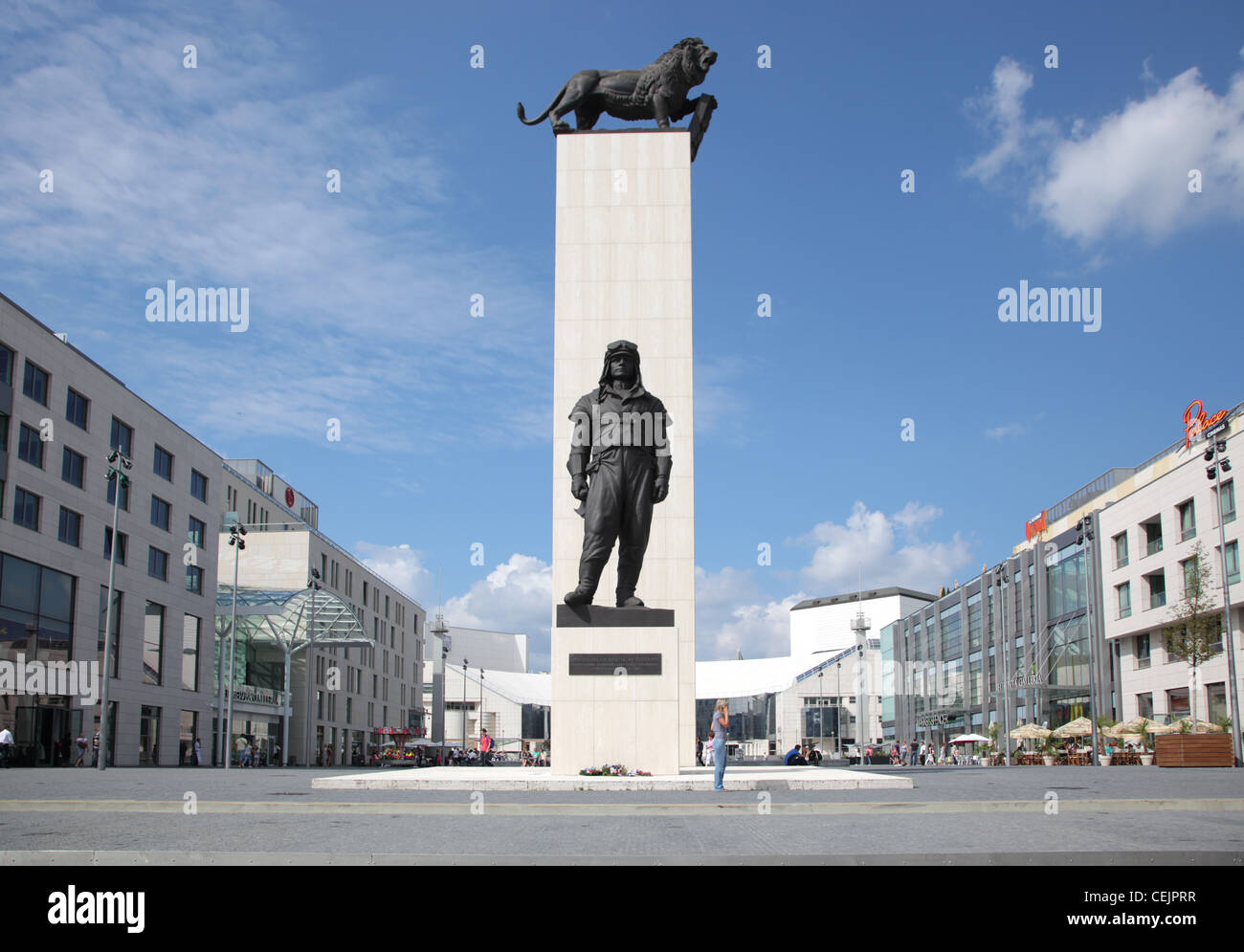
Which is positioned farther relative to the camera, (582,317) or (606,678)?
(582,317)

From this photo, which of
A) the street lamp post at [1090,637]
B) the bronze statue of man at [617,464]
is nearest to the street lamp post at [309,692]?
the street lamp post at [1090,637]

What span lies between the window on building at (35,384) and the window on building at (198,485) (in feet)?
52.9

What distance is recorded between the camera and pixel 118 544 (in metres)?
53.3

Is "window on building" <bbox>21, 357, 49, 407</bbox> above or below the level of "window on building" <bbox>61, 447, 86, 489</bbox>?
above

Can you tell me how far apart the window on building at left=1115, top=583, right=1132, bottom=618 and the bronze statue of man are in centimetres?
4761

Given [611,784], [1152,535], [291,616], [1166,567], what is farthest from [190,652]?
[1152,535]

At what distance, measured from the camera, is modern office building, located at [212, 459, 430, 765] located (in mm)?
72812

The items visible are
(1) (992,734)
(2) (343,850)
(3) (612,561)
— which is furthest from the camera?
(1) (992,734)

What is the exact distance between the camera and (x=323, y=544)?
276 ft

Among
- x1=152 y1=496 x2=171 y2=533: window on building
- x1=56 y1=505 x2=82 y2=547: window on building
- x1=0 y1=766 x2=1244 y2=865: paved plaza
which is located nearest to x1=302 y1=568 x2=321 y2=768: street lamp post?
x1=152 y1=496 x2=171 y2=533: window on building

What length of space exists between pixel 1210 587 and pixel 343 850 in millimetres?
49201

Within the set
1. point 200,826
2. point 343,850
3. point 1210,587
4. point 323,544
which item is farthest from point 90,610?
point 1210,587

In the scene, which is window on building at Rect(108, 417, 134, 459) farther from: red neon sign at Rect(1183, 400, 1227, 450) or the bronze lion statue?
red neon sign at Rect(1183, 400, 1227, 450)
